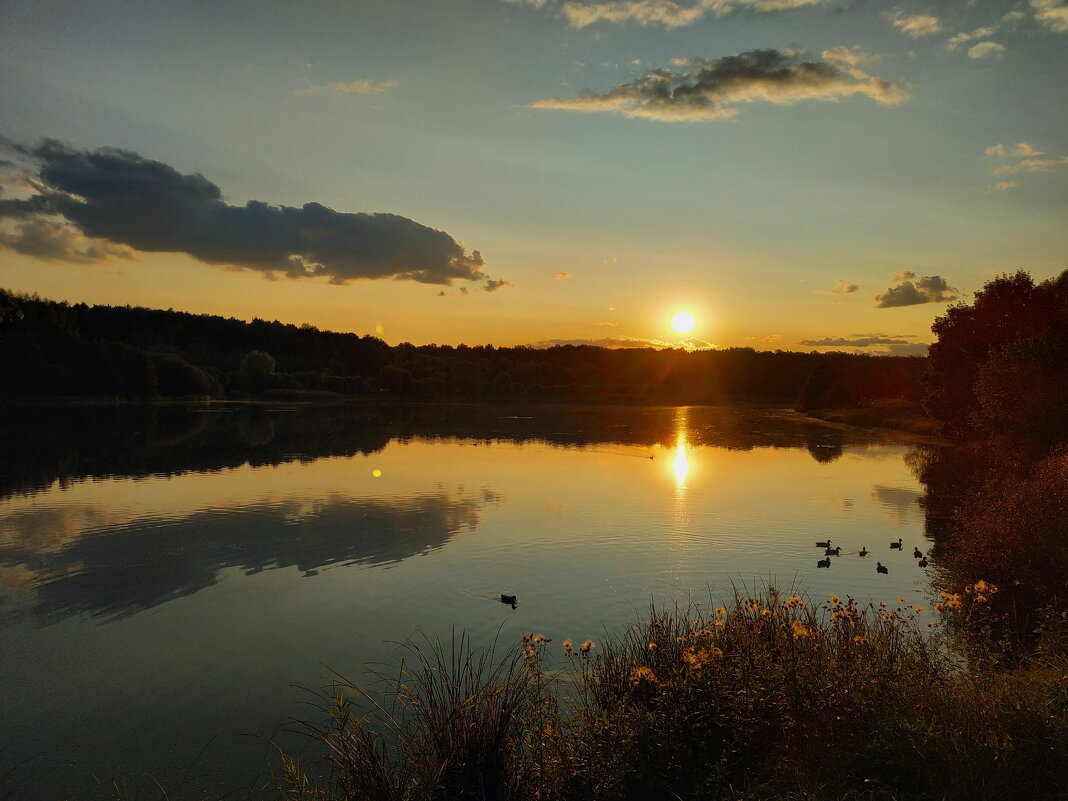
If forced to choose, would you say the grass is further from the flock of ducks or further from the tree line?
the tree line

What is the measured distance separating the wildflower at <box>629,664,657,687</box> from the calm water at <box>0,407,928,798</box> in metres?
4.22

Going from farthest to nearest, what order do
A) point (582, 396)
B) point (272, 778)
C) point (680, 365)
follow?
point (680, 365)
point (582, 396)
point (272, 778)

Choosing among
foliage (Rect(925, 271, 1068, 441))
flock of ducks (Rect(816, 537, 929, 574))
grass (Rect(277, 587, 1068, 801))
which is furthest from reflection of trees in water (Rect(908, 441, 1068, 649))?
foliage (Rect(925, 271, 1068, 441))

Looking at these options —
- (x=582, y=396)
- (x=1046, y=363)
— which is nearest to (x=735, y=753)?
(x=1046, y=363)

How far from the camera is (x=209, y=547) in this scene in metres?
19.1

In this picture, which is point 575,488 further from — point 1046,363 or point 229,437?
point 229,437

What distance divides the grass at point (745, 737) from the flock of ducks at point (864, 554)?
8450mm

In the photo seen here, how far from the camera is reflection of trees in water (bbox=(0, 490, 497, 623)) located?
49.4 ft

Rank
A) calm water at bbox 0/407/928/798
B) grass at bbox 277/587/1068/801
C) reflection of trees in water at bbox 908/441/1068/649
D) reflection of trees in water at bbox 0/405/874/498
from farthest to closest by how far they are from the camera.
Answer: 1. reflection of trees in water at bbox 0/405/874/498
2. reflection of trees in water at bbox 908/441/1068/649
3. calm water at bbox 0/407/928/798
4. grass at bbox 277/587/1068/801

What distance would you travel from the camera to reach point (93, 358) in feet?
302

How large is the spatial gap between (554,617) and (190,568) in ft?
30.2

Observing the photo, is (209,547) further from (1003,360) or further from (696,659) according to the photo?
(1003,360)

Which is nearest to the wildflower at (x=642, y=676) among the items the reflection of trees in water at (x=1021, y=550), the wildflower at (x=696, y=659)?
the wildflower at (x=696, y=659)

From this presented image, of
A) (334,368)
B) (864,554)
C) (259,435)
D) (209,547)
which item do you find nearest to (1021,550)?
(864,554)
